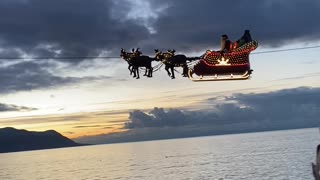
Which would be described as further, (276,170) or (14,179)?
(14,179)

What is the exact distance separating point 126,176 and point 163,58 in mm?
123999

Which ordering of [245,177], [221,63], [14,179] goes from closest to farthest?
[221,63] → [245,177] → [14,179]

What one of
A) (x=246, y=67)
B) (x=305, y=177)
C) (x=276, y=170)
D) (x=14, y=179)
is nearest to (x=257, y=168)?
(x=276, y=170)

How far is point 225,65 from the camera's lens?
66.4ft

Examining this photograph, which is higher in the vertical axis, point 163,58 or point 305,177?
point 163,58

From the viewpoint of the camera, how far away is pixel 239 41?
20547 mm

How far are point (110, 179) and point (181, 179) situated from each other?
1039 inches

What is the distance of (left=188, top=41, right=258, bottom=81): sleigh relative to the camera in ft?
66.1

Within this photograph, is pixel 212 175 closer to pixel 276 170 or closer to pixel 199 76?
pixel 276 170

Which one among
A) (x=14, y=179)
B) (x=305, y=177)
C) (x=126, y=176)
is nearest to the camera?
(x=305, y=177)

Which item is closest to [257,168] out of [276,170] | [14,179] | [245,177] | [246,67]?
[276,170]

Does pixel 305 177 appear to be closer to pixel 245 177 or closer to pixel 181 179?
pixel 245 177

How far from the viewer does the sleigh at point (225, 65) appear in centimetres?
2014

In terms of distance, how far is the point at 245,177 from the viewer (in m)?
110
